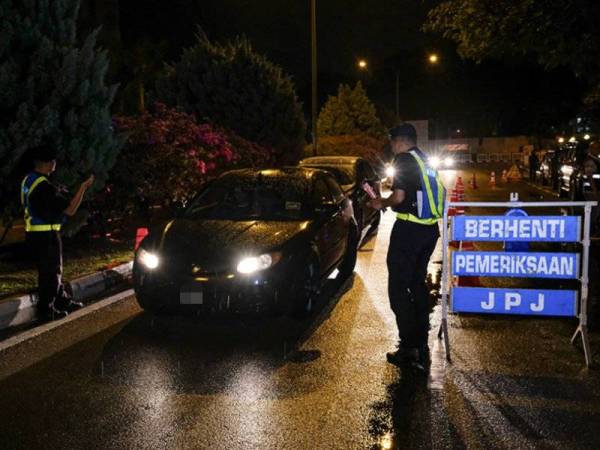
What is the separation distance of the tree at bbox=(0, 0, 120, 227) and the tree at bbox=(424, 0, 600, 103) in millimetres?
7107

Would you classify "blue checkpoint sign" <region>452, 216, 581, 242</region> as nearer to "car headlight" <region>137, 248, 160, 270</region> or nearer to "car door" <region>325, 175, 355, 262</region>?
"car door" <region>325, 175, 355, 262</region>

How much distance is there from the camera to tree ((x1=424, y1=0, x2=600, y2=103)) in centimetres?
1212

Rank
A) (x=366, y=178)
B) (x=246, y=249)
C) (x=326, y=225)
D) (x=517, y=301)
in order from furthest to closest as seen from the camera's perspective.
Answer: (x=366, y=178) → (x=326, y=225) → (x=246, y=249) → (x=517, y=301)

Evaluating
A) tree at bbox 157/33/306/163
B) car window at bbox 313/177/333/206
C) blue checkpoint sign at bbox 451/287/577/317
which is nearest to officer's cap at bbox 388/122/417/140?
blue checkpoint sign at bbox 451/287/577/317

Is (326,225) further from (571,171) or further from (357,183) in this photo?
(571,171)

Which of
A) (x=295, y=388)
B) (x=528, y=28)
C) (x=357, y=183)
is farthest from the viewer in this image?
(x=357, y=183)

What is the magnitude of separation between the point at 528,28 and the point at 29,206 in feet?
31.3

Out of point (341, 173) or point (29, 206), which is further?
point (341, 173)

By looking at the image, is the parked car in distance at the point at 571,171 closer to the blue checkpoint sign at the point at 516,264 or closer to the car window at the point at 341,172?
the car window at the point at 341,172

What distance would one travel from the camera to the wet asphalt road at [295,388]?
4.32 meters

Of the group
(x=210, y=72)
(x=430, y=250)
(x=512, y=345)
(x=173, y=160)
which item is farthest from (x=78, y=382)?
(x=210, y=72)

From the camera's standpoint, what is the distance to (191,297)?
636 centimetres

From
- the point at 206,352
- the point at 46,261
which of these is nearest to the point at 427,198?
the point at 206,352

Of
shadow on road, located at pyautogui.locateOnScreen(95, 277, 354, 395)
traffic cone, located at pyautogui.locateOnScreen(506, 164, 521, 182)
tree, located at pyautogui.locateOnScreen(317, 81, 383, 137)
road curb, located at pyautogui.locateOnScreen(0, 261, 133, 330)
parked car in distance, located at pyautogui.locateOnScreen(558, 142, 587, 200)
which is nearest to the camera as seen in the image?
shadow on road, located at pyautogui.locateOnScreen(95, 277, 354, 395)
